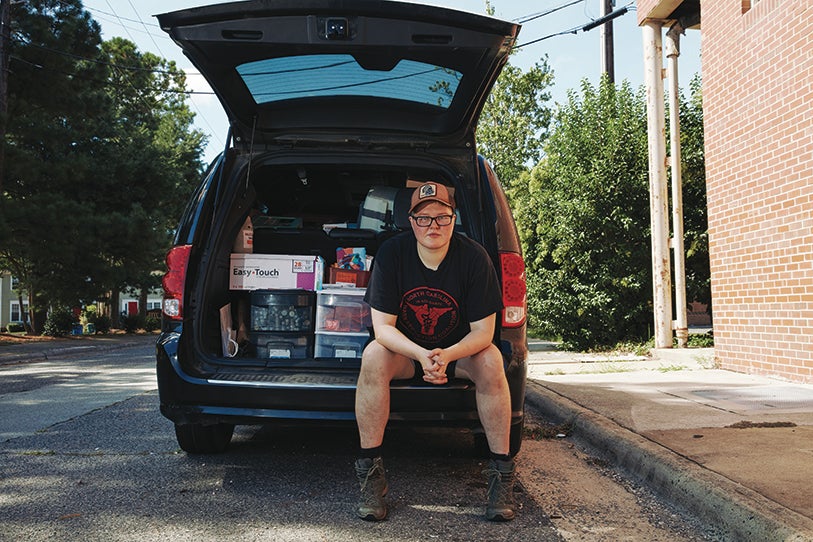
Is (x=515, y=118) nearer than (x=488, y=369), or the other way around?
(x=488, y=369)

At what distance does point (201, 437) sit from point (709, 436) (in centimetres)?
309

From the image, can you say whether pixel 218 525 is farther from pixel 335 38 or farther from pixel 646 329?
pixel 646 329

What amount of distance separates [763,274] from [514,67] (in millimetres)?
22234

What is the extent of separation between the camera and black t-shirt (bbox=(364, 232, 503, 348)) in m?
3.43

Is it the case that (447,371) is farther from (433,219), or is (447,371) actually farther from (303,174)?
(303,174)

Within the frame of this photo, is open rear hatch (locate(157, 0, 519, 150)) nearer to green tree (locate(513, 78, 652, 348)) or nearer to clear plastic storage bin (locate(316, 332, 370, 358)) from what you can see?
clear plastic storage bin (locate(316, 332, 370, 358))

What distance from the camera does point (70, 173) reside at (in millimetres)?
19531

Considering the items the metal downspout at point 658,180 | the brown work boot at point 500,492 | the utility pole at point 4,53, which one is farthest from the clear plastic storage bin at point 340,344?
the utility pole at point 4,53

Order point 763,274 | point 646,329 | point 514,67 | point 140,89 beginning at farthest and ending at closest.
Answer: point 140,89 → point 514,67 → point 646,329 → point 763,274

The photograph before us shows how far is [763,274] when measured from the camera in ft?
23.6

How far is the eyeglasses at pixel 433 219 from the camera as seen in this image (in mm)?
3406

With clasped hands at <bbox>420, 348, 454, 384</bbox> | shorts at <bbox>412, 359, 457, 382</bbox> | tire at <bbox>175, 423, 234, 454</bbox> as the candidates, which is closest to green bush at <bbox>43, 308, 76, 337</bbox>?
tire at <bbox>175, 423, 234, 454</bbox>

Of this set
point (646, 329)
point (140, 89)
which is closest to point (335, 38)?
point (646, 329)

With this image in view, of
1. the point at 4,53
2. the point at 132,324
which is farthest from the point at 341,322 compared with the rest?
the point at 132,324
